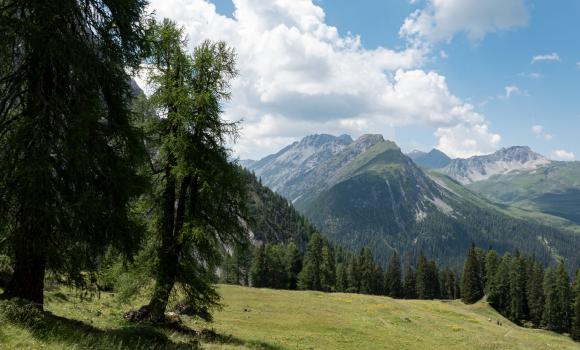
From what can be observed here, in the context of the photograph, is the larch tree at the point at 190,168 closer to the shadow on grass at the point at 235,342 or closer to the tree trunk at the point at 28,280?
the shadow on grass at the point at 235,342

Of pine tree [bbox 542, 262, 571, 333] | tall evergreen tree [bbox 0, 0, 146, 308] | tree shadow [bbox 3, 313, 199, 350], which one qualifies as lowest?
pine tree [bbox 542, 262, 571, 333]

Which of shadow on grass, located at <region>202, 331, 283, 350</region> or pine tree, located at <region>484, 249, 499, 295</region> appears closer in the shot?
shadow on grass, located at <region>202, 331, 283, 350</region>

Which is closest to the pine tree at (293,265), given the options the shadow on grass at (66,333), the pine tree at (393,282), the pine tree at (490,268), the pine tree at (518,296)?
the pine tree at (393,282)

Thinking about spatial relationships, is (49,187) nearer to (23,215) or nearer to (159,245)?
(23,215)

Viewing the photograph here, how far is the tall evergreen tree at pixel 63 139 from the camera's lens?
1162 cm

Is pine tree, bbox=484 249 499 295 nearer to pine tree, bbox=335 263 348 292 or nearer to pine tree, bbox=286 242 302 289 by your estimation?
pine tree, bbox=335 263 348 292

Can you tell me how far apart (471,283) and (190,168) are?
117m

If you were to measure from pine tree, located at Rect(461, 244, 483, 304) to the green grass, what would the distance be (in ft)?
215

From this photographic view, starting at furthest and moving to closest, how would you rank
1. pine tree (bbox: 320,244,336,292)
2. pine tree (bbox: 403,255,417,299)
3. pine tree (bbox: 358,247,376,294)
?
pine tree (bbox: 403,255,417,299) < pine tree (bbox: 358,247,376,294) < pine tree (bbox: 320,244,336,292)

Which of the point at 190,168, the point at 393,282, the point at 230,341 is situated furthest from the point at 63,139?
the point at 393,282

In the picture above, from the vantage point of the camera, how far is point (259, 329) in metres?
31.8

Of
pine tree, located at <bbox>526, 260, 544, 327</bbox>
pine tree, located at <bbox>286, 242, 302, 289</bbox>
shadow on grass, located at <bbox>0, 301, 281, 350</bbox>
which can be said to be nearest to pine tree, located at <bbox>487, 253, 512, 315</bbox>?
pine tree, located at <bbox>526, 260, 544, 327</bbox>

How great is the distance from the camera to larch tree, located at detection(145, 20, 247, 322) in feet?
65.3

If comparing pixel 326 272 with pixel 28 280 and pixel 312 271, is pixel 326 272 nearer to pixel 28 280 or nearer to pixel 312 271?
pixel 312 271
